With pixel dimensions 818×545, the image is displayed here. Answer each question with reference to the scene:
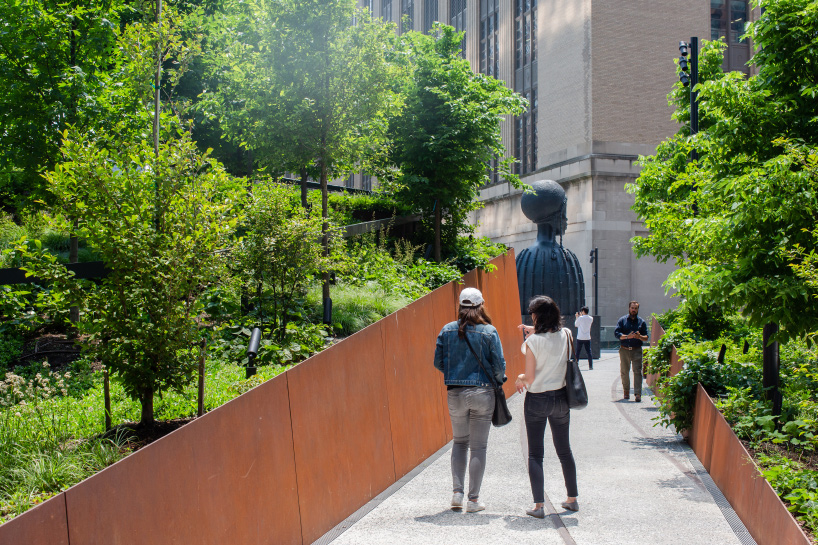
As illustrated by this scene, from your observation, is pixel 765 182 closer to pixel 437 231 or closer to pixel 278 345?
pixel 278 345

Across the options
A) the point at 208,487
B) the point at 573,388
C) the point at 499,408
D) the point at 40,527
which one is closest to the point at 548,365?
the point at 573,388

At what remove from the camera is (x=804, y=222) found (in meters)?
6.25

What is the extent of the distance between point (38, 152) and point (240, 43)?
3.17m

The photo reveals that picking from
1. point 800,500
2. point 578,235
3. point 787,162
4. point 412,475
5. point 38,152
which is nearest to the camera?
point 800,500

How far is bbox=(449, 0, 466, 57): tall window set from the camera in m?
43.7

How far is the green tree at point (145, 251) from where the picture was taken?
5453 millimetres

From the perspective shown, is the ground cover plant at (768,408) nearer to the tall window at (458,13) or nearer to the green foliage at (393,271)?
the green foliage at (393,271)

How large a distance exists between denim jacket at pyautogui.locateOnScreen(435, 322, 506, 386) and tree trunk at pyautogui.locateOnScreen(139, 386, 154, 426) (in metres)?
2.31

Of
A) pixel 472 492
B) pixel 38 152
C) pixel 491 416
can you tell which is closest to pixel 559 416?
pixel 491 416

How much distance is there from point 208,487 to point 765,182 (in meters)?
4.89

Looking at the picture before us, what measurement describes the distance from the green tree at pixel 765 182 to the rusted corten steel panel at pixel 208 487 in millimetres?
4040

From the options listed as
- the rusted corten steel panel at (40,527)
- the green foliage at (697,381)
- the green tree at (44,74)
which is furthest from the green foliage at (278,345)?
the green foliage at (697,381)

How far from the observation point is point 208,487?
452 cm

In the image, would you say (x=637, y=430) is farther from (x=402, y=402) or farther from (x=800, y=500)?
(x=800, y=500)
